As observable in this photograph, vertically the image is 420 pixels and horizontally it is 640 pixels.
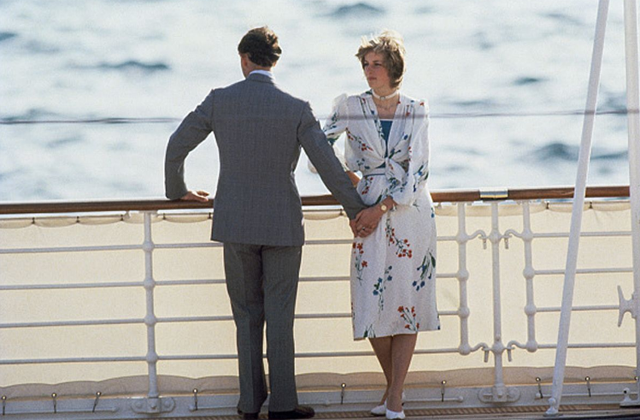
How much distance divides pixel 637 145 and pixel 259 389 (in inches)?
55.3

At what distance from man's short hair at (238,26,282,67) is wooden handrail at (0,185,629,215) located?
0.50 meters

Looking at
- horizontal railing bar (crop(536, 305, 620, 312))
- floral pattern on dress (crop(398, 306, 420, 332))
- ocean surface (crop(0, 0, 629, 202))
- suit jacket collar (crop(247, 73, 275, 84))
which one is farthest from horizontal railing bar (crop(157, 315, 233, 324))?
ocean surface (crop(0, 0, 629, 202))

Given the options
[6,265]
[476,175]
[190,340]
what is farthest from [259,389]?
[476,175]

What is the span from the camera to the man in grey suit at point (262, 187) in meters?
2.89

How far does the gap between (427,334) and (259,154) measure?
908 millimetres

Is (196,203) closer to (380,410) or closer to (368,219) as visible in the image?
(368,219)

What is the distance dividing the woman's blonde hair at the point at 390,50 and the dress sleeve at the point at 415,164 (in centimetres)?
12

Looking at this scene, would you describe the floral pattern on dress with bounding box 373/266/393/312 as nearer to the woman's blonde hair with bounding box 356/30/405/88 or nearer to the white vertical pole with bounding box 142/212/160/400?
the woman's blonde hair with bounding box 356/30/405/88

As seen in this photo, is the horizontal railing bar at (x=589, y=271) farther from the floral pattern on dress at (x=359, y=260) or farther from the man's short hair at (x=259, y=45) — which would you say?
the man's short hair at (x=259, y=45)

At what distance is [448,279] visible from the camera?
331cm

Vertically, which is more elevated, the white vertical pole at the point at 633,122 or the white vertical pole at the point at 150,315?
the white vertical pole at the point at 633,122

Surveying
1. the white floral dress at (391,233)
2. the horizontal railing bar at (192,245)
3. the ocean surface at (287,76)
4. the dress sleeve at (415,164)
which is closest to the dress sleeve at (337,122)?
the white floral dress at (391,233)

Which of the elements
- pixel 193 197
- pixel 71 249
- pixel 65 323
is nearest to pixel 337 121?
pixel 193 197

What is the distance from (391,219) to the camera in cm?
297
